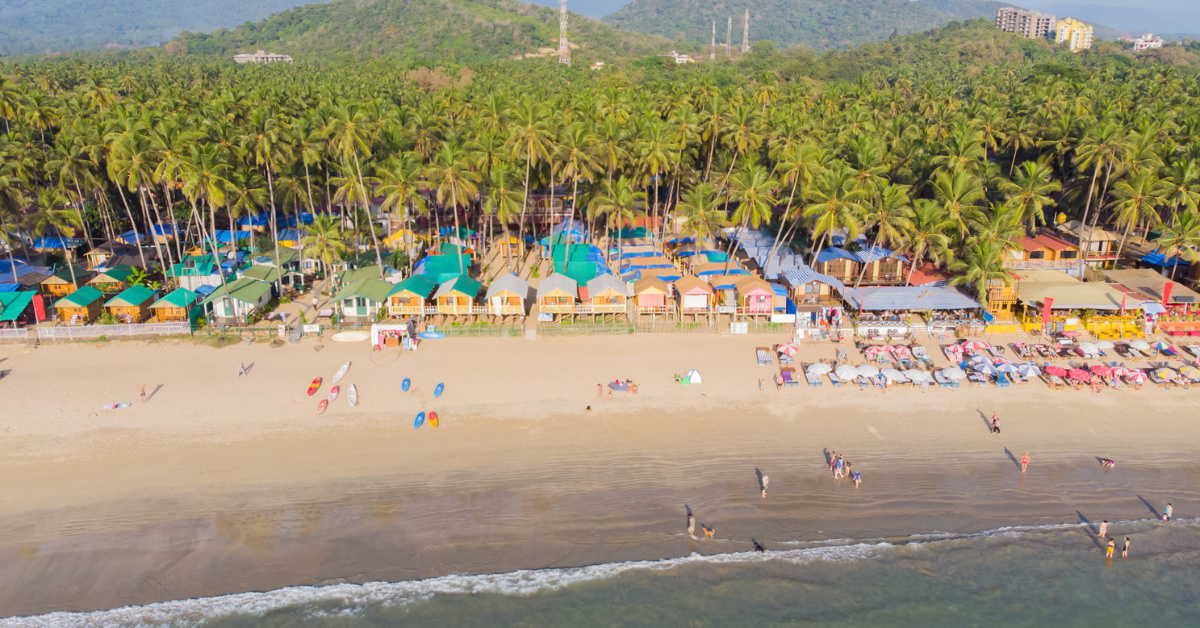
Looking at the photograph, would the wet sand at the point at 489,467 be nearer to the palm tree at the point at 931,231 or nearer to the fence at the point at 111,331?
the fence at the point at 111,331

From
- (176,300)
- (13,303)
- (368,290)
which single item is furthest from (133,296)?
(368,290)

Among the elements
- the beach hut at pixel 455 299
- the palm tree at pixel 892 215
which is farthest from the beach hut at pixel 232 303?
the palm tree at pixel 892 215

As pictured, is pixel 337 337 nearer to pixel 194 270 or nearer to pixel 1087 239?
pixel 194 270

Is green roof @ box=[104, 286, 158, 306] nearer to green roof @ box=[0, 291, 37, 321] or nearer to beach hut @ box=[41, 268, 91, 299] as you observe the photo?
green roof @ box=[0, 291, 37, 321]

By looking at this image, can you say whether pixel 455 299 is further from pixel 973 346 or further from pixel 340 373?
pixel 973 346

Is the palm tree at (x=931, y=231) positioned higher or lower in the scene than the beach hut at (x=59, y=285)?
higher

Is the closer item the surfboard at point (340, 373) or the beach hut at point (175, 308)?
the surfboard at point (340, 373)
